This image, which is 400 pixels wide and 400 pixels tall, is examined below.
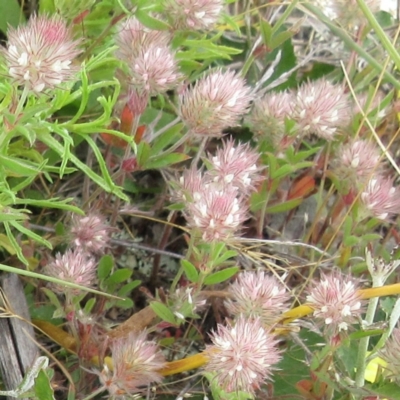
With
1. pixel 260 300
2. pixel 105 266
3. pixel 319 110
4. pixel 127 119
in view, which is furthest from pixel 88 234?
pixel 319 110

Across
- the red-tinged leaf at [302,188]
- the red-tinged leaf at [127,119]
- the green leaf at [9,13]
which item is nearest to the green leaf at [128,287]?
the red-tinged leaf at [127,119]

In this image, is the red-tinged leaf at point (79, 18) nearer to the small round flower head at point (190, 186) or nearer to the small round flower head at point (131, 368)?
the small round flower head at point (190, 186)

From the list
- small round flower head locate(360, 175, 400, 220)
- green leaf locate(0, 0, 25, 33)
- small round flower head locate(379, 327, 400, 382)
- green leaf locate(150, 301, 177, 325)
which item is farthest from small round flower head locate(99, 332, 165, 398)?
green leaf locate(0, 0, 25, 33)

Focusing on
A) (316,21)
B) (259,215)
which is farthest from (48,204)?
(316,21)

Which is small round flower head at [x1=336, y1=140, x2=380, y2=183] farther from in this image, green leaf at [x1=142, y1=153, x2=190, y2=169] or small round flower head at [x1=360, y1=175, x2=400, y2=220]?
green leaf at [x1=142, y1=153, x2=190, y2=169]

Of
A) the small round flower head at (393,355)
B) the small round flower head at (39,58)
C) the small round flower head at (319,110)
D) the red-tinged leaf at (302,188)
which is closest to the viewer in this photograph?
the small round flower head at (39,58)

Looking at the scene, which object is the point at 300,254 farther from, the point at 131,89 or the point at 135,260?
the point at 131,89
